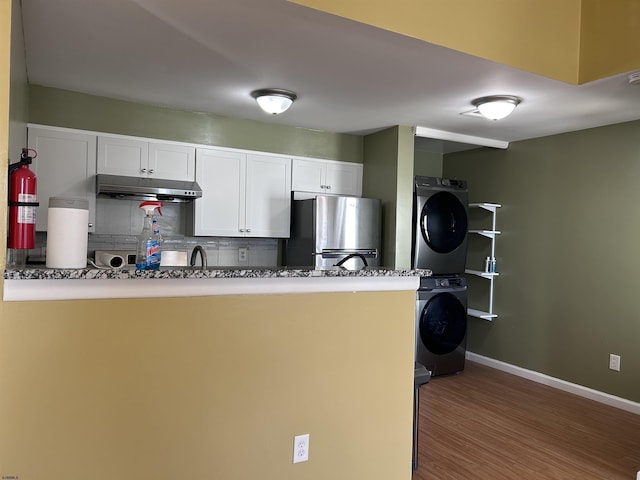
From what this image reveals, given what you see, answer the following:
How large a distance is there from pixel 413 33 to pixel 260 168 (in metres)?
2.10

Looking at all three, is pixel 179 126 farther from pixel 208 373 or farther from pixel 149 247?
pixel 208 373

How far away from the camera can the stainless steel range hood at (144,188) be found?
11.3 feet

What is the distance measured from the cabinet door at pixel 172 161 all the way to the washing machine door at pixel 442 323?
2402 millimetres

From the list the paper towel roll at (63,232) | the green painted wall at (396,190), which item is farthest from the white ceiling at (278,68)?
the paper towel roll at (63,232)

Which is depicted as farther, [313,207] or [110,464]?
[313,207]

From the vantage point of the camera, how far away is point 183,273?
1769 mm

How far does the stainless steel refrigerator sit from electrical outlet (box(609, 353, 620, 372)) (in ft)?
6.65

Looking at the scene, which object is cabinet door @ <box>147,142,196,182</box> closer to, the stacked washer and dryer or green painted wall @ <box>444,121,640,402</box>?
the stacked washer and dryer

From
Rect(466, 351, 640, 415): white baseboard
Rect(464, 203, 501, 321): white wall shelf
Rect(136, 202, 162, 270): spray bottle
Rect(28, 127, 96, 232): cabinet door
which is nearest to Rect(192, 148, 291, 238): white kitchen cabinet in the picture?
Rect(28, 127, 96, 232): cabinet door

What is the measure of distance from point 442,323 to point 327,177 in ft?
5.73

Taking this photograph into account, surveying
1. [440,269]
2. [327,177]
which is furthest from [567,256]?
[327,177]

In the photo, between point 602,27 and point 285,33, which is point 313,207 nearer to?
point 285,33

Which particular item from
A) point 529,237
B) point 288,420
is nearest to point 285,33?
point 288,420

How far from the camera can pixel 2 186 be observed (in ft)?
4.98
